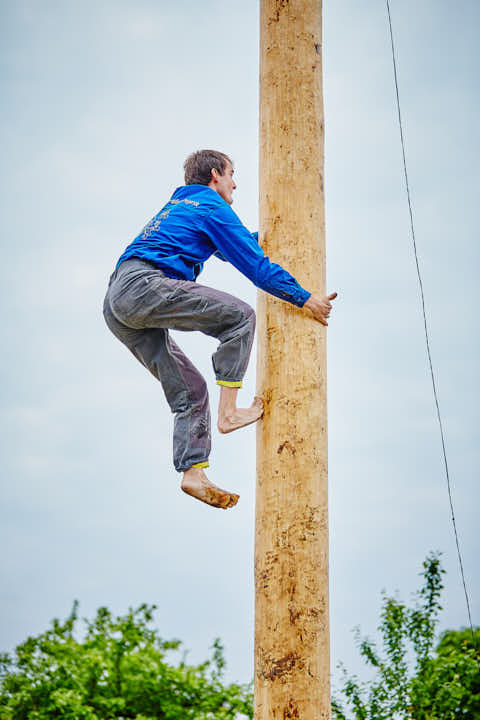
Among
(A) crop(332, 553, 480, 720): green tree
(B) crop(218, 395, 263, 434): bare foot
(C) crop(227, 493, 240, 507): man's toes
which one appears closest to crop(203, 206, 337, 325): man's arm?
(B) crop(218, 395, 263, 434): bare foot

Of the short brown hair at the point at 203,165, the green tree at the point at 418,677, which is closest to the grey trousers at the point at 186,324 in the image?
the short brown hair at the point at 203,165

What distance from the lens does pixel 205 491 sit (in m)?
3.66

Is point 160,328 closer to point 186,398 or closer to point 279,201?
point 186,398

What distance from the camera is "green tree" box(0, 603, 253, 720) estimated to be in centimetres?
720

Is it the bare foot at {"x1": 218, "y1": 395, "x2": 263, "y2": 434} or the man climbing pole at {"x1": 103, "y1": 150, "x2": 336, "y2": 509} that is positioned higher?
the man climbing pole at {"x1": 103, "y1": 150, "x2": 336, "y2": 509}

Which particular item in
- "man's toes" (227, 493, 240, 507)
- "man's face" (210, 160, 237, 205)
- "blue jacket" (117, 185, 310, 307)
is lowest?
"man's toes" (227, 493, 240, 507)

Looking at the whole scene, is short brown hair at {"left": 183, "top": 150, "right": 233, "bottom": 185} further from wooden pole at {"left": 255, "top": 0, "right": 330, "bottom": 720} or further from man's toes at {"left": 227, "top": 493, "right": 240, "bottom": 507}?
man's toes at {"left": 227, "top": 493, "right": 240, "bottom": 507}

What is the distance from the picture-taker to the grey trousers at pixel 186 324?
3723mm

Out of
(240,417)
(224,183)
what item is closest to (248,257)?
(224,183)

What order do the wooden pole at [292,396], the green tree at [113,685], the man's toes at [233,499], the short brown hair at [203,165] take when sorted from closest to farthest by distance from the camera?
the wooden pole at [292,396] < the man's toes at [233,499] < the short brown hair at [203,165] < the green tree at [113,685]

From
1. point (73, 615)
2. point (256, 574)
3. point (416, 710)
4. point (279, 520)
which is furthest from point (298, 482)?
point (73, 615)

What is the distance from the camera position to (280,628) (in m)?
3.32

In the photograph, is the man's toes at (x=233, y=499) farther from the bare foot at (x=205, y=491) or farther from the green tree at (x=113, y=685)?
the green tree at (x=113, y=685)

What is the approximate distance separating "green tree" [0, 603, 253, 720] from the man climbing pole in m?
4.12
